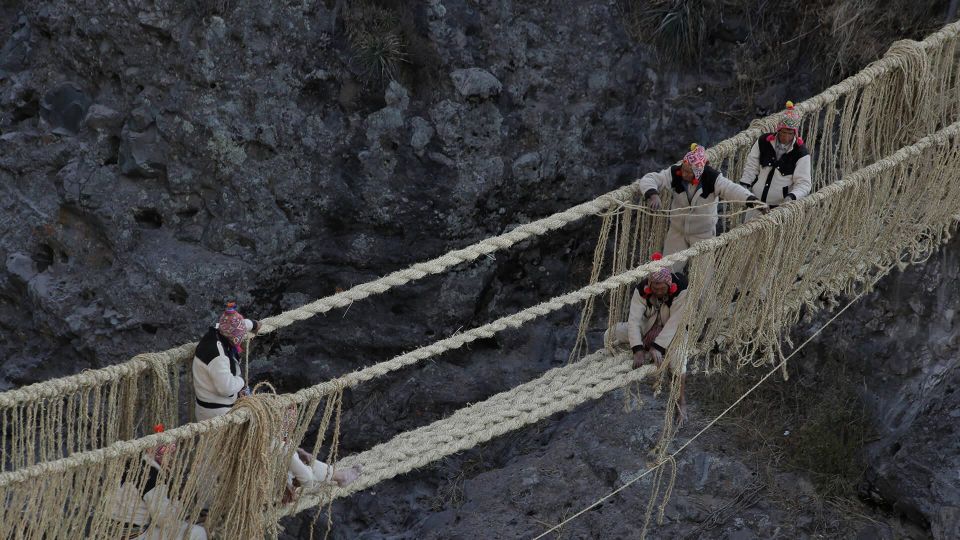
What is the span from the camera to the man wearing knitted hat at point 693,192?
5227 mm

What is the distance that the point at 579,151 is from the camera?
724 centimetres

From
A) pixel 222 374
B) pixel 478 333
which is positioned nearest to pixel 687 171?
pixel 478 333

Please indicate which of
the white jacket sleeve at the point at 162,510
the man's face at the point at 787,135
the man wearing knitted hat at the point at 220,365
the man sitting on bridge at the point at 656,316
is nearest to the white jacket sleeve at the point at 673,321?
the man sitting on bridge at the point at 656,316

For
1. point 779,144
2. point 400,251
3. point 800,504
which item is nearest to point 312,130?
point 400,251

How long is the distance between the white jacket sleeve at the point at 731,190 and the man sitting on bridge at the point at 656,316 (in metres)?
0.45

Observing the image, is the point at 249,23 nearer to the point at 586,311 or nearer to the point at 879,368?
the point at 586,311

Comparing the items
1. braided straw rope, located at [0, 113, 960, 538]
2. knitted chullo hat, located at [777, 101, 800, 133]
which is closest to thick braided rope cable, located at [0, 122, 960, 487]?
braided straw rope, located at [0, 113, 960, 538]

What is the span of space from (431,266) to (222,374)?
929 mm

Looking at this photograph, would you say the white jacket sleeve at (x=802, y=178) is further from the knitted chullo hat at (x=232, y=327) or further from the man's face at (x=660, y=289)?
the knitted chullo hat at (x=232, y=327)

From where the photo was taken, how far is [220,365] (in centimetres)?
455

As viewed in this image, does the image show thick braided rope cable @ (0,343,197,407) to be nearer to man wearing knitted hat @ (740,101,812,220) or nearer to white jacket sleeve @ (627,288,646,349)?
white jacket sleeve @ (627,288,646,349)

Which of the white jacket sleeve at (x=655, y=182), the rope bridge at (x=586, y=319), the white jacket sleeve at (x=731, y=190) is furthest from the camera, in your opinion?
the white jacket sleeve at (x=655, y=182)

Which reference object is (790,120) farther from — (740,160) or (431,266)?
(431,266)

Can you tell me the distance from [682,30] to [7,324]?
451 cm
